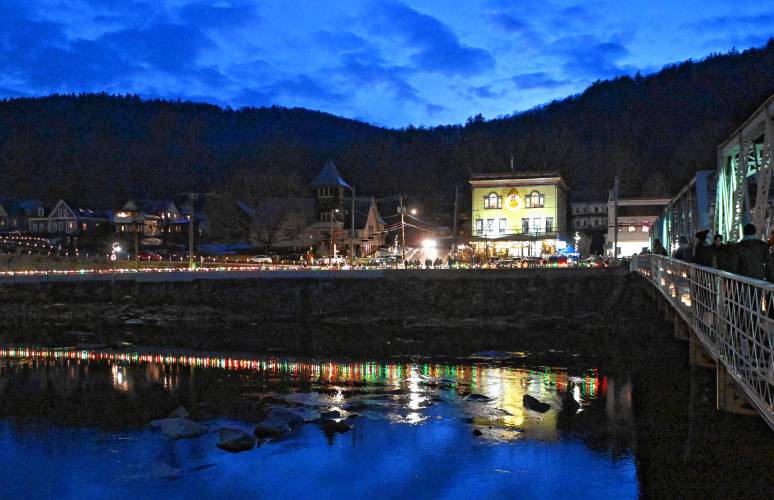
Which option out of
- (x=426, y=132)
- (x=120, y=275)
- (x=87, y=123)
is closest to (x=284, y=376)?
(x=120, y=275)

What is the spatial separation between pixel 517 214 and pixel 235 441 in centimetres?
5611

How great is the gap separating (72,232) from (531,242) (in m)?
71.1

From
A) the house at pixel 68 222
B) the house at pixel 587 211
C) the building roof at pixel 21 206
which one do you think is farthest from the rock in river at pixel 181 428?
the building roof at pixel 21 206

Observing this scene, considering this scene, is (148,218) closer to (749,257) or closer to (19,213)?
(19,213)

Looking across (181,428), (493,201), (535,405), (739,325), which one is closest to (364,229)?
(493,201)

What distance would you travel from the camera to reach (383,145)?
431 ft

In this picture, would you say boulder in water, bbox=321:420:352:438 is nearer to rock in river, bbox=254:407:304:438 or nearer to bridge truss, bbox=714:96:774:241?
rock in river, bbox=254:407:304:438

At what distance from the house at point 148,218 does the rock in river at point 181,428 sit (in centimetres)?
8645

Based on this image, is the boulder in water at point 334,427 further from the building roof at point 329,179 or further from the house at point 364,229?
the building roof at point 329,179

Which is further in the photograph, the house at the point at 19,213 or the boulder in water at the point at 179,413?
the house at the point at 19,213

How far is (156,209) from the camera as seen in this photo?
357 ft

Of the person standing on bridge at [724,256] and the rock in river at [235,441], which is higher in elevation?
the person standing on bridge at [724,256]

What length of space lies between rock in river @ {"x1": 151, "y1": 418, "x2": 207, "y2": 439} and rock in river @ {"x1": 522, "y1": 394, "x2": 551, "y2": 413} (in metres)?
10.1

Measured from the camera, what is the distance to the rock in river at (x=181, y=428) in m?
19.1
